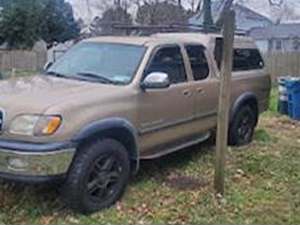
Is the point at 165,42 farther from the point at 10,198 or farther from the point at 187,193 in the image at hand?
the point at 10,198

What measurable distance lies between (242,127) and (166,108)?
2576mm

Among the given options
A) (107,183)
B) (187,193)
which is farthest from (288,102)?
(107,183)

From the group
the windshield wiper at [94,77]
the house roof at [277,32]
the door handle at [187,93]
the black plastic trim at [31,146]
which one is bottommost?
the house roof at [277,32]

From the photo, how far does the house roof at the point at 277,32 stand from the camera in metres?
51.1

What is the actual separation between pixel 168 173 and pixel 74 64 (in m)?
1.87

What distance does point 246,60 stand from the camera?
862 cm

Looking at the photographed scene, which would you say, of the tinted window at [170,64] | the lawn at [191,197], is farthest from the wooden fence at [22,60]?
the tinted window at [170,64]

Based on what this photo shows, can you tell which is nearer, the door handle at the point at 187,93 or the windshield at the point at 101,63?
the windshield at the point at 101,63

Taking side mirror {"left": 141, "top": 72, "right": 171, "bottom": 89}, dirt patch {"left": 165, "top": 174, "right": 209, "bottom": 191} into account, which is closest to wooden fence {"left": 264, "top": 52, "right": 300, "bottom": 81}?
dirt patch {"left": 165, "top": 174, "right": 209, "bottom": 191}

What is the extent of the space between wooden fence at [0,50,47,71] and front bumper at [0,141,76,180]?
26.1 meters

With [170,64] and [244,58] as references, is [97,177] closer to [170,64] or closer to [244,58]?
[170,64]

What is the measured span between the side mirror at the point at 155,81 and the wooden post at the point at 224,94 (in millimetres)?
658

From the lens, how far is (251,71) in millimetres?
8578

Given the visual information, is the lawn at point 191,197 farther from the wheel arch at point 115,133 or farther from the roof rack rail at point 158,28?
the roof rack rail at point 158,28
